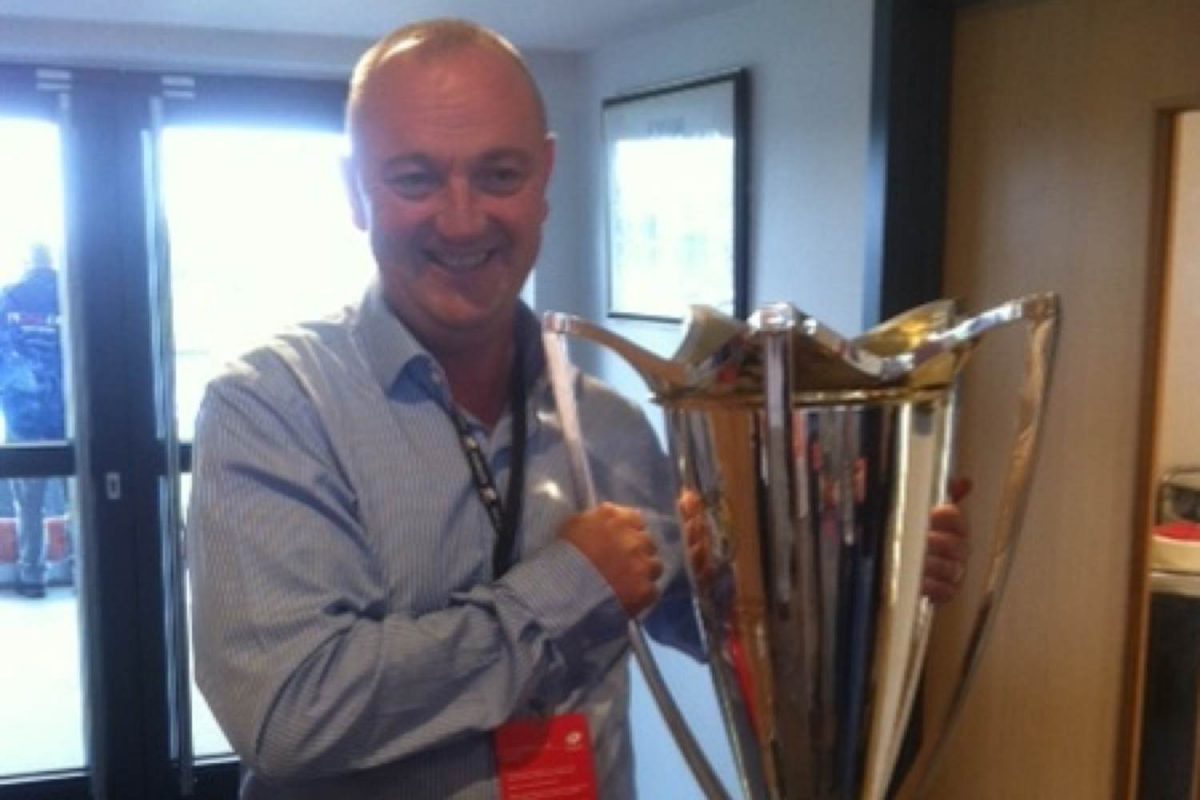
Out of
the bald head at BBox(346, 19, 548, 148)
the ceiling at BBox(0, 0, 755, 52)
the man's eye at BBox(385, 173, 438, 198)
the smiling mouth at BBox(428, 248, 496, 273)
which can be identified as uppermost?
the ceiling at BBox(0, 0, 755, 52)

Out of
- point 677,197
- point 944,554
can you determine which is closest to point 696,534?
point 944,554

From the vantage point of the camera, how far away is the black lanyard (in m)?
1.02

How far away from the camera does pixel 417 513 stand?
3.25ft

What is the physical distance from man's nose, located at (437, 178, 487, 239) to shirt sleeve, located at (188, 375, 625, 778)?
0.19 metres

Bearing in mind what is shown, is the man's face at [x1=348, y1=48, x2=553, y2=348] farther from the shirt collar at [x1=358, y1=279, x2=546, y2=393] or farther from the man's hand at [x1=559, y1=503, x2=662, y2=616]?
the man's hand at [x1=559, y1=503, x2=662, y2=616]

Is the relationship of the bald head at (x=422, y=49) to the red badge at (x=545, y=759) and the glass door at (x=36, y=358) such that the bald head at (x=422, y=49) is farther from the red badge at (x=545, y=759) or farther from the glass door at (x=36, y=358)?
the glass door at (x=36, y=358)

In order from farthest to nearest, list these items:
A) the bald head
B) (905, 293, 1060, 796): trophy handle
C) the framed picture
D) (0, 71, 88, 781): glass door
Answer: (0, 71, 88, 781): glass door → the framed picture → the bald head → (905, 293, 1060, 796): trophy handle

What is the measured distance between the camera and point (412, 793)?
969mm

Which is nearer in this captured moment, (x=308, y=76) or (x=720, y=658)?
(x=720, y=658)

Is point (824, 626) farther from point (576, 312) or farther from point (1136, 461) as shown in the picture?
point (576, 312)

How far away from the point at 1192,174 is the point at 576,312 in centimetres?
181

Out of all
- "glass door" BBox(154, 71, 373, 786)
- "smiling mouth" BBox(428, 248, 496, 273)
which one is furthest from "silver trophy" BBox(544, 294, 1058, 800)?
"glass door" BBox(154, 71, 373, 786)

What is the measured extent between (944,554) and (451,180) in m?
0.49

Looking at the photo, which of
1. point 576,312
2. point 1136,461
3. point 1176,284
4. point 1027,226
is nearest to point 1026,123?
point 1027,226
